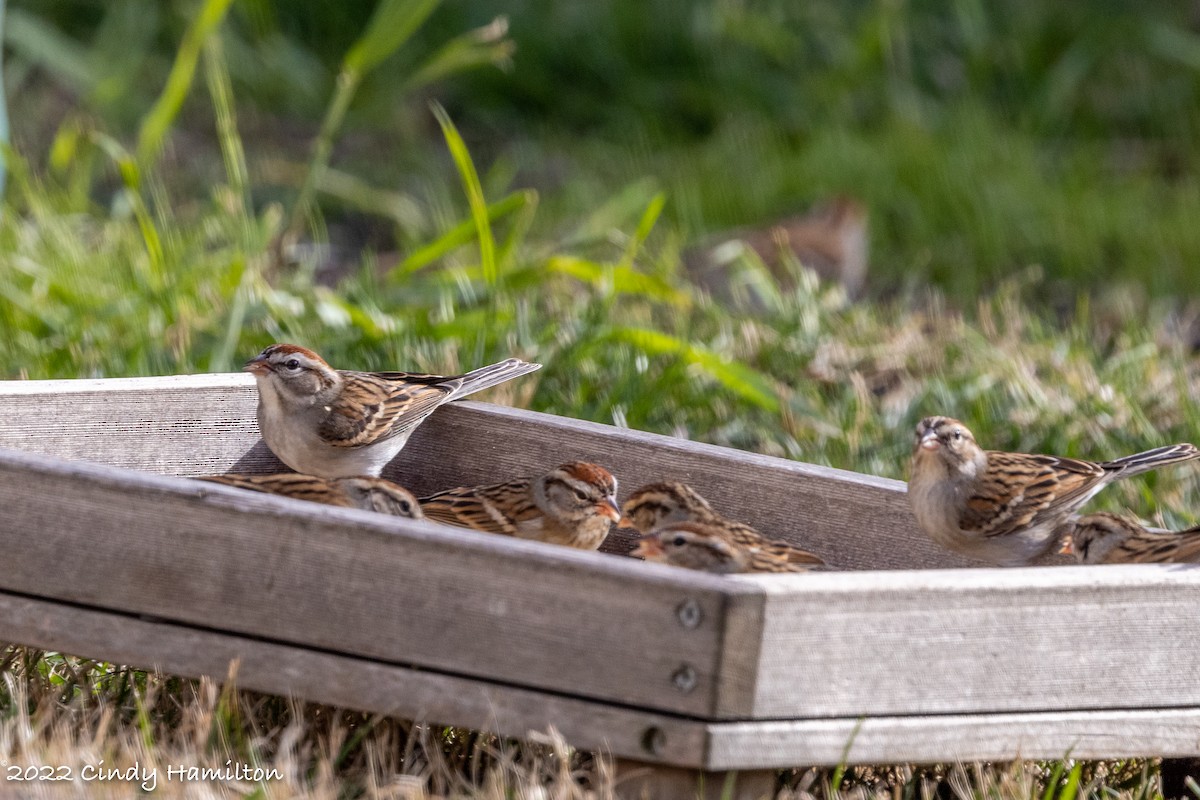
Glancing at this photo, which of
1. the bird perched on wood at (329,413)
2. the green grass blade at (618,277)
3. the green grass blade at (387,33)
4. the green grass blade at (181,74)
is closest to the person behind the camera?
the bird perched on wood at (329,413)

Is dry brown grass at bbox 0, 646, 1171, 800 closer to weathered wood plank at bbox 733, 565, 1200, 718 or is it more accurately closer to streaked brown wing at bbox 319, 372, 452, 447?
weathered wood plank at bbox 733, 565, 1200, 718

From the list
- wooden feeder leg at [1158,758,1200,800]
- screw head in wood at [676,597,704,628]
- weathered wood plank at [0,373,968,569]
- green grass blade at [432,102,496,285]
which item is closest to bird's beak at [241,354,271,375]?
weathered wood plank at [0,373,968,569]

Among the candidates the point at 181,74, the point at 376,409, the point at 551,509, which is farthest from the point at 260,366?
the point at 181,74

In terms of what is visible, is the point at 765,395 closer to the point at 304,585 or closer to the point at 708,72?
the point at 304,585

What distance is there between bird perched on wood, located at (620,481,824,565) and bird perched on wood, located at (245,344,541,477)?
2.40 feet

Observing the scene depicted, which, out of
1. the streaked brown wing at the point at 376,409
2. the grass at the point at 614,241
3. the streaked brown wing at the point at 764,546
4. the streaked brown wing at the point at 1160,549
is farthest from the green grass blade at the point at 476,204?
A: the streaked brown wing at the point at 1160,549

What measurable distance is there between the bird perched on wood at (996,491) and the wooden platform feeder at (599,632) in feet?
1.97

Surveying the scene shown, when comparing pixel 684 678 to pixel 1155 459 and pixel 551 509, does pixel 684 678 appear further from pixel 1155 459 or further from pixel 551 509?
pixel 1155 459

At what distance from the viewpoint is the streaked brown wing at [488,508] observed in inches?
159

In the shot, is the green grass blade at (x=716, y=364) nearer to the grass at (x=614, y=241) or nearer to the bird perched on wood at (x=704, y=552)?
the grass at (x=614, y=241)

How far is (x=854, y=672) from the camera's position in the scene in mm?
3158

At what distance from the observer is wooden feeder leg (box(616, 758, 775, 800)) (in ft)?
10.3

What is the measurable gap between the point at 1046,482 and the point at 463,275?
2988 mm

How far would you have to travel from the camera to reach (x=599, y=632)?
123 inches
